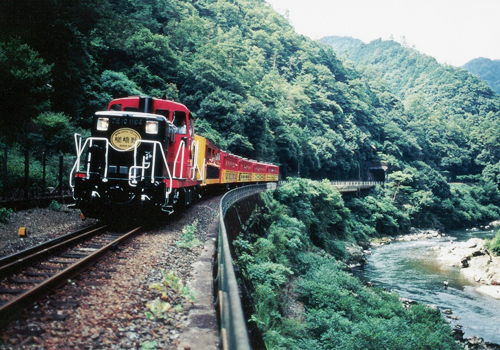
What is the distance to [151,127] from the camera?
29.7 feet

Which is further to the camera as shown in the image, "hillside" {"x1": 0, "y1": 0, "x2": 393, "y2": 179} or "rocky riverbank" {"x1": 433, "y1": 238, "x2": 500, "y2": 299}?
"rocky riverbank" {"x1": 433, "y1": 238, "x2": 500, "y2": 299}

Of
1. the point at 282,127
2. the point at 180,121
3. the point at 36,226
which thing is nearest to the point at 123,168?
the point at 180,121

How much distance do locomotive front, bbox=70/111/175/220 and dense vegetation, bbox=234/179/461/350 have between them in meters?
3.51

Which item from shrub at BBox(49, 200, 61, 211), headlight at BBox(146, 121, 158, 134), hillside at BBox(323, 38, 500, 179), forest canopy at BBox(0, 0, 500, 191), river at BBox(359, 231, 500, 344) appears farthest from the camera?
hillside at BBox(323, 38, 500, 179)

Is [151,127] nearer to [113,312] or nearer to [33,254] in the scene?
[33,254]

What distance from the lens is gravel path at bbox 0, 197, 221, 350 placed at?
3.41 metres

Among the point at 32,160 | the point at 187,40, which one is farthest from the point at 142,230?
the point at 187,40

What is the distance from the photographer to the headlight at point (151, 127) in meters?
9.02

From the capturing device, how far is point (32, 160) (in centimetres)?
1590

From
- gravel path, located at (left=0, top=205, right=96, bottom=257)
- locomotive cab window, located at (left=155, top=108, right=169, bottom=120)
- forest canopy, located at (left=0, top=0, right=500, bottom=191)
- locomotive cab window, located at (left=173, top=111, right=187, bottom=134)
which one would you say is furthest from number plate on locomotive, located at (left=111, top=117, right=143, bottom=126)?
forest canopy, located at (left=0, top=0, right=500, bottom=191)

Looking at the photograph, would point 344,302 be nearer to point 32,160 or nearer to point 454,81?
A: point 32,160

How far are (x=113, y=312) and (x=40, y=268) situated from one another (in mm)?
2413

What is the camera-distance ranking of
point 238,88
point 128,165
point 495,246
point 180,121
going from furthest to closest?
point 238,88 → point 495,246 → point 180,121 → point 128,165

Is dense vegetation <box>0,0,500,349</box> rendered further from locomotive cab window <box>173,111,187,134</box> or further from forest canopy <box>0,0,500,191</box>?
locomotive cab window <box>173,111,187,134</box>
